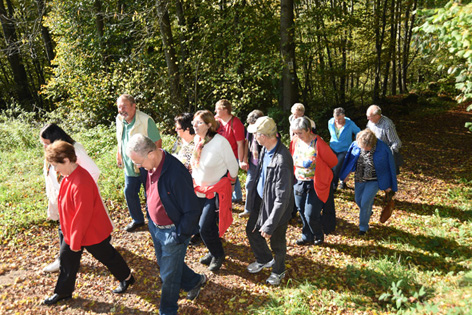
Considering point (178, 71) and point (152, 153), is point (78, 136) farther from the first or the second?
point (152, 153)

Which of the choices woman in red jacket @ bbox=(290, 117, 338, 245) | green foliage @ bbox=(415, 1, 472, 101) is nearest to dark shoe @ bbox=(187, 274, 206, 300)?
woman in red jacket @ bbox=(290, 117, 338, 245)

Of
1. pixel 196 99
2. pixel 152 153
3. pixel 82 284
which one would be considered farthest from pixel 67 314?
pixel 196 99

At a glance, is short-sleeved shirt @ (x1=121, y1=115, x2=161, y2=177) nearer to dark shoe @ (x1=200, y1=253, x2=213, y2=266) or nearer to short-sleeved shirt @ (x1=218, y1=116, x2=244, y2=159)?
short-sleeved shirt @ (x1=218, y1=116, x2=244, y2=159)

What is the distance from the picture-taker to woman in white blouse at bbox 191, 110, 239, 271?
4.02 metres

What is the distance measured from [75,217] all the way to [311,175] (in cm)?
310

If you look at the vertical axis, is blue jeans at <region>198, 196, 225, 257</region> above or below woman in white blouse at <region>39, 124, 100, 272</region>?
below

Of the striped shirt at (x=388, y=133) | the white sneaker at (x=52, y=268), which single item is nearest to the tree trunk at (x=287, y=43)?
the striped shirt at (x=388, y=133)

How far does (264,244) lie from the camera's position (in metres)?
4.36

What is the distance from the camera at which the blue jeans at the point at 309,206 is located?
4.76m

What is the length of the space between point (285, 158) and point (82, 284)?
3289 mm

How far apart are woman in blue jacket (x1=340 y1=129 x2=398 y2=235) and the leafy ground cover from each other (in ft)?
2.70

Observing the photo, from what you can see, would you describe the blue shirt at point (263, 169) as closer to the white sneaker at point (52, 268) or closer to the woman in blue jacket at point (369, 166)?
the woman in blue jacket at point (369, 166)

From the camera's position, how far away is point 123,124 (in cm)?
510

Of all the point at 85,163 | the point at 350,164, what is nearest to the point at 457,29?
the point at 350,164
